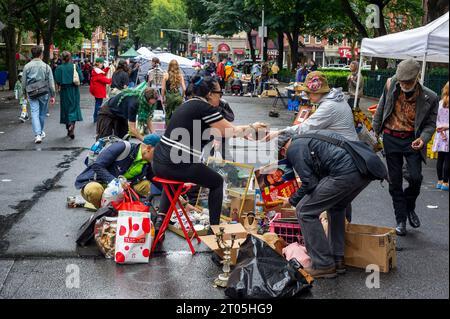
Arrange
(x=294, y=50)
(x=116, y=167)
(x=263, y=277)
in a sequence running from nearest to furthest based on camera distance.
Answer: (x=263, y=277) < (x=116, y=167) < (x=294, y=50)

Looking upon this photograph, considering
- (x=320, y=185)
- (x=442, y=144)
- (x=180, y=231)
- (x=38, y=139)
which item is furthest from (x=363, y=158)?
(x=38, y=139)

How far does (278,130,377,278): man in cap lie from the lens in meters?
5.76

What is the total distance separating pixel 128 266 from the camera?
6.35 meters

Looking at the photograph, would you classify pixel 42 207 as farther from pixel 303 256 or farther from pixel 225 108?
pixel 303 256

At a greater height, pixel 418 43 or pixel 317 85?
pixel 418 43

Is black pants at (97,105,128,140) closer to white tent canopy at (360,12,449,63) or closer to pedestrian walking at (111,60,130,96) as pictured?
white tent canopy at (360,12,449,63)

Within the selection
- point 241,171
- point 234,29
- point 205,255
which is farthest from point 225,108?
point 234,29

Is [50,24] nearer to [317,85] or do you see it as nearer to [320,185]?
[317,85]

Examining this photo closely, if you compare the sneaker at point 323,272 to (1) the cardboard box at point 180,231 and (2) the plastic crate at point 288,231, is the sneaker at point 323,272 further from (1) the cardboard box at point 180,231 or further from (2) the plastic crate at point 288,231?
(1) the cardboard box at point 180,231

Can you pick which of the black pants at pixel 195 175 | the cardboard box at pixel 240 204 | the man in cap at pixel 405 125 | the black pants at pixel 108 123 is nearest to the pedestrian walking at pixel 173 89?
the black pants at pixel 108 123

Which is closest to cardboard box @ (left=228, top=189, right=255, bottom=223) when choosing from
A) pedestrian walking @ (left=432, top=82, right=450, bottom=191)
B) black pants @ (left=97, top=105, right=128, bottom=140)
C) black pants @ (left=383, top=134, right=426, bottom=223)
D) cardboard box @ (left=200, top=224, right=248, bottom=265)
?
cardboard box @ (left=200, top=224, right=248, bottom=265)

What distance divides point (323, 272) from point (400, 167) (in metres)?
2.10

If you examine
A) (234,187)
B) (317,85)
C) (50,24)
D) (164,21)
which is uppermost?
(164,21)

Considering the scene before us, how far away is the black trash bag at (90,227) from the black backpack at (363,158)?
7.57 feet
